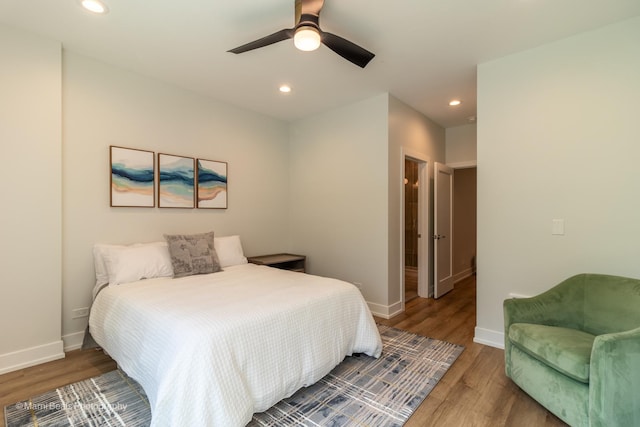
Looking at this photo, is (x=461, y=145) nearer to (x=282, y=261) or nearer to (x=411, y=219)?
(x=411, y=219)

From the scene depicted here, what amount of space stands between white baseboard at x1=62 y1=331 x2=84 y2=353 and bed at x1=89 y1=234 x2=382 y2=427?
404mm

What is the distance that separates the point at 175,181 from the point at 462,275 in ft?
16.9

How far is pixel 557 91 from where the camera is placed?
258 centimetres

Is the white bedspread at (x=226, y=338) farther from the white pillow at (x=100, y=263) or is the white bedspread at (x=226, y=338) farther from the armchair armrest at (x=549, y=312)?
the armchair armrest at (x=549, y=312)

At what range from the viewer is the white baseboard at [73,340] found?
8.97 feet

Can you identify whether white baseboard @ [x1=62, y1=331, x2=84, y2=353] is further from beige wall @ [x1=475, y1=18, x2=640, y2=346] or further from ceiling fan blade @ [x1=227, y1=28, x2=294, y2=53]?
beige wall @ [x1=475, y1=18, x2=640, y2=346]

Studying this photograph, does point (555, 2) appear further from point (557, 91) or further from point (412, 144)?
point (412, 144)

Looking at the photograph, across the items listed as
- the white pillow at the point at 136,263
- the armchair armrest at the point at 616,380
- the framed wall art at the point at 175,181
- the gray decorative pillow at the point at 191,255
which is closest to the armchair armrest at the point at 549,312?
the armchair armrest at the point at 616,380

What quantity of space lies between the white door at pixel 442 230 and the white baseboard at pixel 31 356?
441cm

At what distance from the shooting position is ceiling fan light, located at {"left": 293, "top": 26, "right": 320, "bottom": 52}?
6.32 ft

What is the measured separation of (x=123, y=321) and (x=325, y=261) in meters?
2.61

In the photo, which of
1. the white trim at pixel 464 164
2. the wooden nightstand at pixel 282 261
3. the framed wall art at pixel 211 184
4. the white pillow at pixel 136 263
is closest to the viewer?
the white pillow at pixel 136 263

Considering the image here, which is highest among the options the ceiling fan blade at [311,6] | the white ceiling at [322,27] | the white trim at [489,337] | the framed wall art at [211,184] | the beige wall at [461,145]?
the white ceiling at [322,27]

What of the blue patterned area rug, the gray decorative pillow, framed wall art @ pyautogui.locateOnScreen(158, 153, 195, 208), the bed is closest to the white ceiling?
framed wall art @ pyautogui.locateOnScreen(158, 153, 195, 208)
